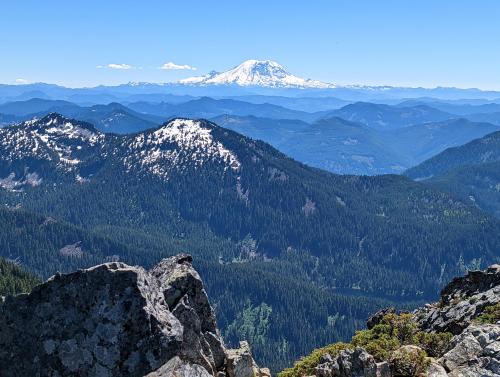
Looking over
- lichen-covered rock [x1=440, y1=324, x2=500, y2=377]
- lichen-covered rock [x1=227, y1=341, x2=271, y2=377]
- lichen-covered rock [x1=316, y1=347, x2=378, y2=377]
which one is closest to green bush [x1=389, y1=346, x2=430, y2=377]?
lichen-covered rock [x1=440, y1=324, x2=500, y2=377]

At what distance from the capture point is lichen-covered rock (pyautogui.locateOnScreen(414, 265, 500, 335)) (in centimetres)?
4647

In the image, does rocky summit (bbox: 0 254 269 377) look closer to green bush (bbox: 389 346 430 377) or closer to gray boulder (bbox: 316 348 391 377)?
gray boulder (bbox: 316 348 391 377)

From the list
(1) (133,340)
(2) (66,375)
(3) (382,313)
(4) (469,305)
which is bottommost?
(3) (382,313)

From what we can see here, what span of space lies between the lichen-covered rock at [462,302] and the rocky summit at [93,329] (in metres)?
30.3

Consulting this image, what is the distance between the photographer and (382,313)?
185ft

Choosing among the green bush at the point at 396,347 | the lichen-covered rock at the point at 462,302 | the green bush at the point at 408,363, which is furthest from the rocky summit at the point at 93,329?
the lichen-covered rock at the point at 462,302

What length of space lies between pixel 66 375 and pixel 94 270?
14.4 feet

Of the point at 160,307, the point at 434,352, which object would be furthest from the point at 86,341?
the point at 434,352

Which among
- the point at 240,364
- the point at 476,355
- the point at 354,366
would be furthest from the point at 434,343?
the point at 240,364

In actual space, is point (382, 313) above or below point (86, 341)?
below

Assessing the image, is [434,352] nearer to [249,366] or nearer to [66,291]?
[249,366]

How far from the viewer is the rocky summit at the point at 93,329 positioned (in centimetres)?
2227

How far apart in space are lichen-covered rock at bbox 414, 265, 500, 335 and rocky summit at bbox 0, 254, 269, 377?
1194 inches

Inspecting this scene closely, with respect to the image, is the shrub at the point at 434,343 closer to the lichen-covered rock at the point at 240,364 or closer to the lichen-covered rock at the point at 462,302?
the lichen-covered rock at the point at 462,302
